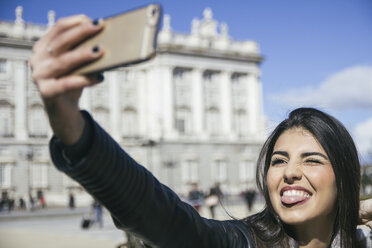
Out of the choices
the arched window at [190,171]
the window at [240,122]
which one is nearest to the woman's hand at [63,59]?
the arched window at [190,171]

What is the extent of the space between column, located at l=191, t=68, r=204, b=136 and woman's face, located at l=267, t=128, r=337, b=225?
1395 inches

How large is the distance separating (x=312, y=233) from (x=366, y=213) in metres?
0.38

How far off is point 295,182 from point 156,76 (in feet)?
113

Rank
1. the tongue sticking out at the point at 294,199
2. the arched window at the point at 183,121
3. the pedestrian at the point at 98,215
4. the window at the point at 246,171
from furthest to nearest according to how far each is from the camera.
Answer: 1. the window at the point at 246,171
2. the arched window at the point at 183,121
3. the pedestrian at the point at 98,215
4. the tongue sticking out at the point at 294,199

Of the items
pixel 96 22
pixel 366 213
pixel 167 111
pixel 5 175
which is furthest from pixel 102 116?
pixel 96 22

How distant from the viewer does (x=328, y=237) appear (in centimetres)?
175

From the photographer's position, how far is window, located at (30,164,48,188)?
31031 mm

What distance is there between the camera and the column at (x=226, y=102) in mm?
38938

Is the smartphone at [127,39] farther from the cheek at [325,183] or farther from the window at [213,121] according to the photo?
the window at [213,121]

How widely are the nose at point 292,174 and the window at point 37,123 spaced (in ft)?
106

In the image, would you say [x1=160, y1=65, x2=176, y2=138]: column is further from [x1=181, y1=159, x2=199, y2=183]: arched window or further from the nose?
the nose

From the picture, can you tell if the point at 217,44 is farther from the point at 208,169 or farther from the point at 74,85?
the point at 74,85

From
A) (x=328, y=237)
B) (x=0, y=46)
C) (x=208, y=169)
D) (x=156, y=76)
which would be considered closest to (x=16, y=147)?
(x=0, y=46)

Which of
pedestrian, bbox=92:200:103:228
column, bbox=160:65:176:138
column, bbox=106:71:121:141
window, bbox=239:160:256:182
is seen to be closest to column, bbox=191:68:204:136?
column, bbox=160:65:176:138
